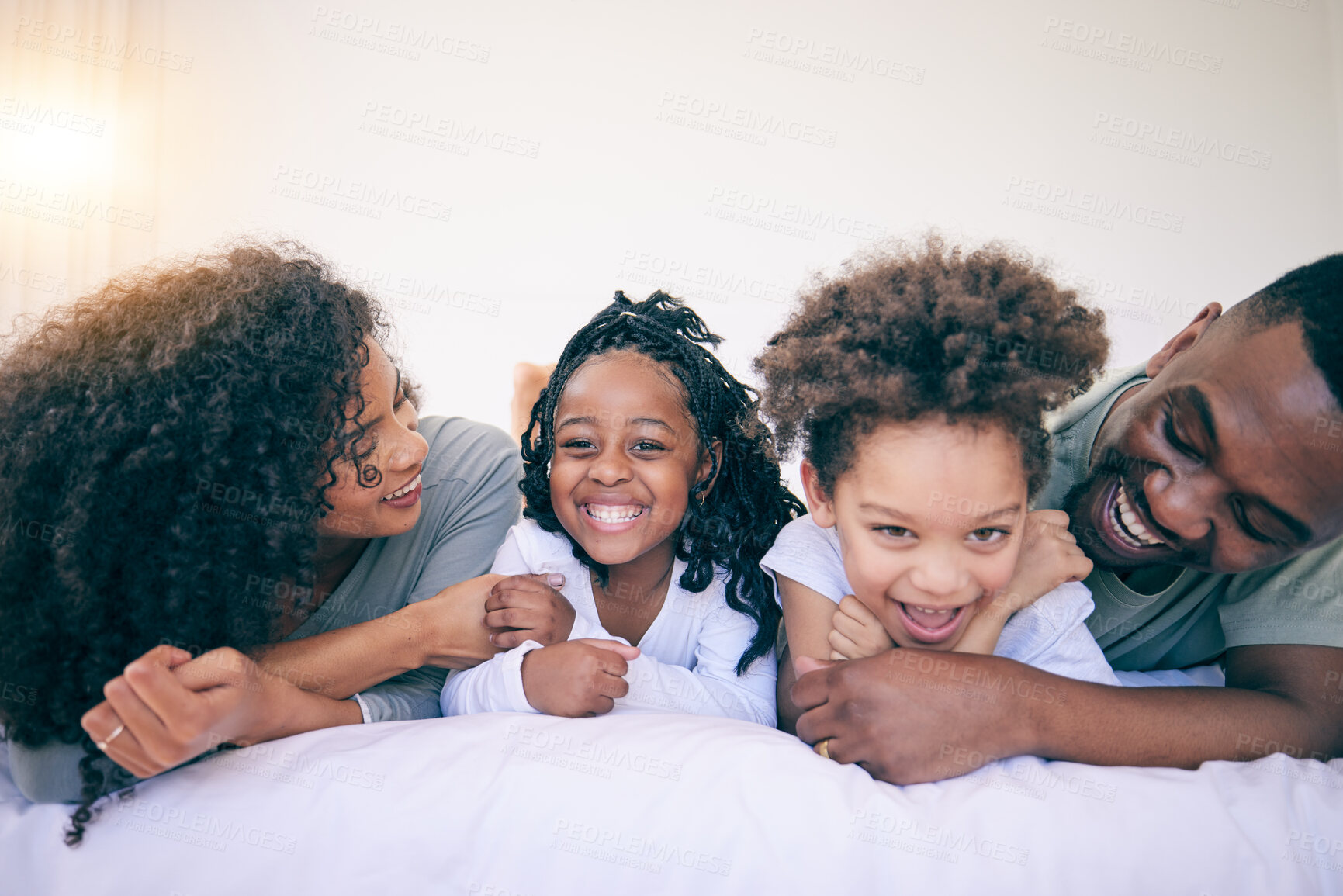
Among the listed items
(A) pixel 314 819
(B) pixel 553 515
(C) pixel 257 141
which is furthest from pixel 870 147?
(A) pixel 314 819

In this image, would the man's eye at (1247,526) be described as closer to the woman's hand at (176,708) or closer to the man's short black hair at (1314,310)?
the man's short black hair at (1314,310)

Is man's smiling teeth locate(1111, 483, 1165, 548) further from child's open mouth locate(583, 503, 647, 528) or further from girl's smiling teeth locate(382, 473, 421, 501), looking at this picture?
girl's smiling teeth locate(382, 473, 421, 501)

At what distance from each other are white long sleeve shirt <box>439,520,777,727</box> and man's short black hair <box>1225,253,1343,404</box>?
38.8 inches

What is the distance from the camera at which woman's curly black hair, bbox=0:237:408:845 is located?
1.11 m

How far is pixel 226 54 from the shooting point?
310 cm

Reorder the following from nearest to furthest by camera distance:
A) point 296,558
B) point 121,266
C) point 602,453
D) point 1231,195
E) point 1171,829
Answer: point 1171,829
point 296,558
point 602,453
point 1231,195
point 121,266

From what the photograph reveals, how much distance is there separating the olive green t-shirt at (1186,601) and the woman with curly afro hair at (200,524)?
1.04 metres

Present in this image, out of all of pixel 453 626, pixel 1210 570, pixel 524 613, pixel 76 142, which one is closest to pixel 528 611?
pixel 524 613

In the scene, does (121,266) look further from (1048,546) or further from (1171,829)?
(1171,829)

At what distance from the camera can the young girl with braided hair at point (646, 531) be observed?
1372 millimetres

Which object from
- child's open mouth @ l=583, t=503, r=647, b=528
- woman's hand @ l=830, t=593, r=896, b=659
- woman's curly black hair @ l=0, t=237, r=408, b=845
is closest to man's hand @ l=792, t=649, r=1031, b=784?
woman's hand @ l=830, t=593, r=896, b=659

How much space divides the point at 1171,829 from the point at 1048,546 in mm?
457

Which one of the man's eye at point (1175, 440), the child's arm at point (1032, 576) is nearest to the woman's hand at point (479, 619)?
the child's arm at point (1032, 576)

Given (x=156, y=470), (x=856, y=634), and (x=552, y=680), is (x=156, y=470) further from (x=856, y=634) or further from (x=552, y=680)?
(x=856, y=634)
